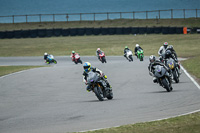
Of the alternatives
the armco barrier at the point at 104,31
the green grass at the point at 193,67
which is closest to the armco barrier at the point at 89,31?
the armco barrier at the point at 104,31

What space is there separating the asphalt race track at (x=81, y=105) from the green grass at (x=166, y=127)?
0.55 m

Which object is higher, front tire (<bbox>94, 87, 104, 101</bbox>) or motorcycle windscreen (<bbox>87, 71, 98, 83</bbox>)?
motorcycle windscreen (<bbox>87, 71, 98, 83</bbox>)

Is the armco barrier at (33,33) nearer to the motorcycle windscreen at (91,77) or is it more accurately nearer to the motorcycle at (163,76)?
the motorcycle at (163,76)

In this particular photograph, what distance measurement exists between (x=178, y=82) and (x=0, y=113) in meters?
8.42

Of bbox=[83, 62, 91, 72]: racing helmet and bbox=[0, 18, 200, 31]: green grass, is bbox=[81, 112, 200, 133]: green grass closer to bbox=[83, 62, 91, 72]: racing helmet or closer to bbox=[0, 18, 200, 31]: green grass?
bbox=[83, 62, 91, 72]: racing helmet

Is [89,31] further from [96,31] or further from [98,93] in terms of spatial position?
[98,93]

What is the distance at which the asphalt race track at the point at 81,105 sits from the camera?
9.41 m

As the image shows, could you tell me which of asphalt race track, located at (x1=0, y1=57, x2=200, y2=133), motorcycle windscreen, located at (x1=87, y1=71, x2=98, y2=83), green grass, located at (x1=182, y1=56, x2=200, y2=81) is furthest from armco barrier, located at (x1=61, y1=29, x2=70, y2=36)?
motorcycle windscreen, located at (x1=87, y1=71, x2=98, y2=83)

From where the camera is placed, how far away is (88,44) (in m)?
52.9

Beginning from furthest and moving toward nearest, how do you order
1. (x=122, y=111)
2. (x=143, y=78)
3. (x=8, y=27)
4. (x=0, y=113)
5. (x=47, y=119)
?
(x=8, y=27) → (x=143, y=78) → (x=0, y=113) → (x=122, y=111) → (x=47, y=119)

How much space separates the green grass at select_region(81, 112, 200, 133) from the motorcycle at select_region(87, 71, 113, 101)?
4082 mm

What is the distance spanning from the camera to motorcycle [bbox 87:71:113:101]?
12852 mm

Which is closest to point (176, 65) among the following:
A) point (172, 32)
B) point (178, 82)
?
point (178, 82)

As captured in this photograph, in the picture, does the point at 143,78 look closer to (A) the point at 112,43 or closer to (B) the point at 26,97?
(B) the point at 26,97
